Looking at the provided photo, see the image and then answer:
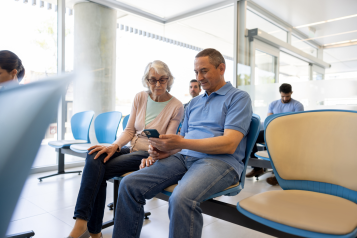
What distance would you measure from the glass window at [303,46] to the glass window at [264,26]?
0.14m

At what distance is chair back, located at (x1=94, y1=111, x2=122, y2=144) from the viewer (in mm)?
3016

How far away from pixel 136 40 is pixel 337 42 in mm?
3361

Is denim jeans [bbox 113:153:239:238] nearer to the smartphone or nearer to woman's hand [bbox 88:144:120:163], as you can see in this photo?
the smartphone

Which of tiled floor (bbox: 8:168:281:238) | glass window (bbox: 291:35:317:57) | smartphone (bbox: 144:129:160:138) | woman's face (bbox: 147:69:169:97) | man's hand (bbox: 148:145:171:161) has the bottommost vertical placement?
tiled floor (bbox: 8:168:281:238)

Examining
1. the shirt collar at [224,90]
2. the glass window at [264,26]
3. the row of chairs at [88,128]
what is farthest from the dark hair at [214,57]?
the glass window at [264,26]

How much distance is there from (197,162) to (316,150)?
574 millimetres

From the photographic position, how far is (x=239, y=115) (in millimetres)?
1319

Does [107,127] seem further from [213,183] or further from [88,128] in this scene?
[213,183]

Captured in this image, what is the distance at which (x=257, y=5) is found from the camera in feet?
13.7

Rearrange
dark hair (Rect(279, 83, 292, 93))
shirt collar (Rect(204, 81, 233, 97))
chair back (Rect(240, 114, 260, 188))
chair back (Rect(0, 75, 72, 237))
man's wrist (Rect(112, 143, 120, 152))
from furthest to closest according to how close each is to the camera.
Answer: dark hair (Rect(279, 83, 292, 93)) → man's wrist (Rect(112, 143, 120, 152)) → shirt collar (Rect(204, 81, 233, 97)) → chair back (Rect(240, 114, 260, 188)) → chair back (Rect(0, 75, 72, 237))

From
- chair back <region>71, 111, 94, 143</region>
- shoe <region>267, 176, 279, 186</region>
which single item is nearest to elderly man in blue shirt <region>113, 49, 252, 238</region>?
shoe <region>267, 176, 279, 186</region>

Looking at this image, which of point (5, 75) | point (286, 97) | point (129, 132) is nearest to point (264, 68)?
point (286, 97)

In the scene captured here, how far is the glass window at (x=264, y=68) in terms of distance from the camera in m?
3.98

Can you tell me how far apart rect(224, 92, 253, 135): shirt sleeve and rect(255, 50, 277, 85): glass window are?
2.83 m
